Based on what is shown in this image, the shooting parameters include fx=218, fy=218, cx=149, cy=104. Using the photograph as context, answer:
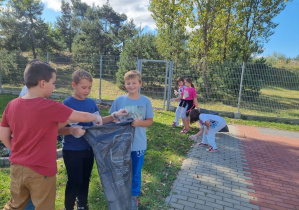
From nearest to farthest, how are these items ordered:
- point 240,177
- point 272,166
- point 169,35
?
point 240,177 → point 272,166 → point 169,35

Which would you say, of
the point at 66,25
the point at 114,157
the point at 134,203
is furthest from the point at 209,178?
the point at 66,25

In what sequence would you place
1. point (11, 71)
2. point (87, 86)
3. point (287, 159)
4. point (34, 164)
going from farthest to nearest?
point (11, 71)
point (287, 159)
point (87, 86)
point (34, 164)

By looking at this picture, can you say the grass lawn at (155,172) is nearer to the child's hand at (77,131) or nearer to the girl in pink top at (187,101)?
the girl in pink top at (187,101)

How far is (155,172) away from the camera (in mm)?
3854

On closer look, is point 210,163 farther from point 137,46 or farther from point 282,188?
point 137,46

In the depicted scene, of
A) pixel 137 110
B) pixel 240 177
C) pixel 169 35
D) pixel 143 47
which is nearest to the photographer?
pixel 137 110

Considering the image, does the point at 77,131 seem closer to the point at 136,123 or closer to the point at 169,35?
the point at 136,123

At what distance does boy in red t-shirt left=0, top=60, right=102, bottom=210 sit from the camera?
5.55 ft

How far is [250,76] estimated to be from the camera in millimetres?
→ 9359

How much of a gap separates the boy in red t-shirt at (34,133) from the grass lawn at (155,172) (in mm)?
1175

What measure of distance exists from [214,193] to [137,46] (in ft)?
48.4

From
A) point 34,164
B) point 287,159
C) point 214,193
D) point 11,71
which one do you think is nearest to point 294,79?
point 287,159

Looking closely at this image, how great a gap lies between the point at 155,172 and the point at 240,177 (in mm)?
1565

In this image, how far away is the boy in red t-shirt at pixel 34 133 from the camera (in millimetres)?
1691
